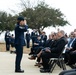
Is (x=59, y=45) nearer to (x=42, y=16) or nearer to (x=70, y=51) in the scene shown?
(x=70, y=51)

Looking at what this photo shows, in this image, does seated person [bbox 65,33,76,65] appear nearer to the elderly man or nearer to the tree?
the elderly man

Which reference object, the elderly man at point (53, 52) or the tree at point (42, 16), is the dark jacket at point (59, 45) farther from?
the tree at point (42, 16)

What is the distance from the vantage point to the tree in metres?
52.8

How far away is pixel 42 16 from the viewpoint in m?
52.8

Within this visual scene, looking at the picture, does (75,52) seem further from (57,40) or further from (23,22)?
(23,22)

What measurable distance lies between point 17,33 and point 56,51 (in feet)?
4.58

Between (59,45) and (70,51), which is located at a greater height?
(59,45)

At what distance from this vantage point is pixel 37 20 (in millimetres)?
52531

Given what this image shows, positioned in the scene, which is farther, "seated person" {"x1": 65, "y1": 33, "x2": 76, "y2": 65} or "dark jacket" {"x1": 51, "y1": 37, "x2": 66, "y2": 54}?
"seated person" {"x1": 65, "y1": 33, "x2": 76, "y2": 65}

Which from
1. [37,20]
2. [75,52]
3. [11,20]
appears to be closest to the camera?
[75,52]

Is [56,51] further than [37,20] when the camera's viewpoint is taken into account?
No

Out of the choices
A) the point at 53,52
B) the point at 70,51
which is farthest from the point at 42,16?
the point at 53,52

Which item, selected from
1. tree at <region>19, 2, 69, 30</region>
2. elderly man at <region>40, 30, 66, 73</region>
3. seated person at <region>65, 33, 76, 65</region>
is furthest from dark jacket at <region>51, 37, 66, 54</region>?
tree at <region>19, 2, 69, 30</region>

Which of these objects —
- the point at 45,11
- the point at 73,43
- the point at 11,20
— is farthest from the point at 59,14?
the point at 73,43
